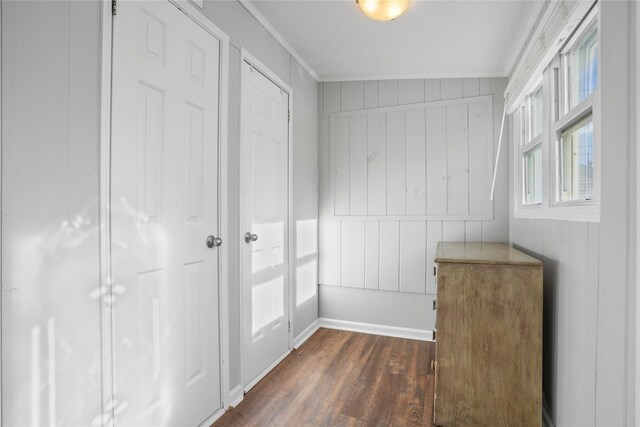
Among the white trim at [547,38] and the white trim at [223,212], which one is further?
the white trim at [223,212]

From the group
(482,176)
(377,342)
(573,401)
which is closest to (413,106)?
(482,176)

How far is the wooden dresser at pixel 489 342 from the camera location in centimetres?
169

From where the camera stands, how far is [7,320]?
969 mm

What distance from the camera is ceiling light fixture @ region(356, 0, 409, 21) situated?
Answer: 163 centimetres

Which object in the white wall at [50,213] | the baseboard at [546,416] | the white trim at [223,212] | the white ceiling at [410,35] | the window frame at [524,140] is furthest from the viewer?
the window frame at [524,140]

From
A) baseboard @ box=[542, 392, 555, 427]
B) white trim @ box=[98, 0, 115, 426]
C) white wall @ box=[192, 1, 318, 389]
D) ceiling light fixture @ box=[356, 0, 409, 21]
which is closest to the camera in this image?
white trim @ box=[98, 0, 115, 426]

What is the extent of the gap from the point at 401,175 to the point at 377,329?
4.74ft

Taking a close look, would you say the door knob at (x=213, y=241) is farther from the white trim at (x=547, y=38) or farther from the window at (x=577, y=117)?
Result: the white trim at (x=547, y=38)

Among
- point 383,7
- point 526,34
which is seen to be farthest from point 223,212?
point 526,34

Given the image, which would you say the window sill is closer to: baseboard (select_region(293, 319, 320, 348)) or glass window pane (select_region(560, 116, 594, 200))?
glass window pane (select_region(560, 116, 594, 200))

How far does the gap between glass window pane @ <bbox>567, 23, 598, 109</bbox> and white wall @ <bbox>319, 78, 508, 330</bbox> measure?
1.26 m

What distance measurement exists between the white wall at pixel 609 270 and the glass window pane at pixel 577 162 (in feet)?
0.66

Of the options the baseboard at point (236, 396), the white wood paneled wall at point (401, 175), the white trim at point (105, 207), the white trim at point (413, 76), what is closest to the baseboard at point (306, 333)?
the white wood paneled wall at point (401, 175)

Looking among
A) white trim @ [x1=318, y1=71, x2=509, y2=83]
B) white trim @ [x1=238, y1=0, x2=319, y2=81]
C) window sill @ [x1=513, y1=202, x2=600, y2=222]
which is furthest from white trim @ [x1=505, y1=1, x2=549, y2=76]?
white trim @ [x1=238, y1=0, x2=319, y2=81]
